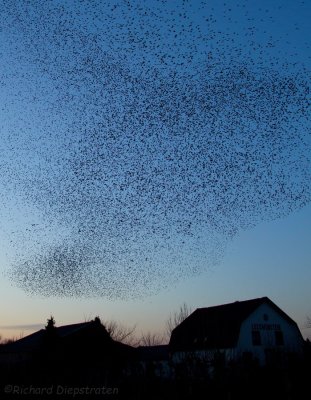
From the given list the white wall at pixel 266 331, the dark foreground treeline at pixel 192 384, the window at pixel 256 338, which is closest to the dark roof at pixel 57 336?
the white wall at pixel 266 331

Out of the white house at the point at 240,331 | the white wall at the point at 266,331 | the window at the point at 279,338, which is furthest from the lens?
the window at the point at 279,338

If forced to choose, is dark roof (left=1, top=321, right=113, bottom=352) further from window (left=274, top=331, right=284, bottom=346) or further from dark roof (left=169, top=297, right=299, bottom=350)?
window (left=274, top=331, right=284, bottom=346)

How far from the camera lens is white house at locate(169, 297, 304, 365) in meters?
44.7

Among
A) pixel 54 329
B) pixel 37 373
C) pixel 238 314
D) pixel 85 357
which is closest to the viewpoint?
pixel 37 373

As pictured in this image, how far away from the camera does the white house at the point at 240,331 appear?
1761 inches

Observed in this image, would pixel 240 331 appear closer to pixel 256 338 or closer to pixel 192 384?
pixel 256 338

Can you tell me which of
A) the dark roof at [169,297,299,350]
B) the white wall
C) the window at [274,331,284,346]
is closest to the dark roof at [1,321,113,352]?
the dark roof at [169,297,299,350]

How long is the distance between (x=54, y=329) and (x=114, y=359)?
7323 millimetres

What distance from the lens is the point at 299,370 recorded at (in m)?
15.0

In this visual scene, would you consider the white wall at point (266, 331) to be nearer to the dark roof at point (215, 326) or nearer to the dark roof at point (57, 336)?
the dark roof at point (215, 326)

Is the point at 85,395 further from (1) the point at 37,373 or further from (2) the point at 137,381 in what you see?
(1) the point at 37,373

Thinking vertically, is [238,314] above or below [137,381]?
above

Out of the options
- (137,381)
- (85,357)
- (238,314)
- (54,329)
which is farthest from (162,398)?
(238,314)

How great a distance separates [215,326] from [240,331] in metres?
4.72
